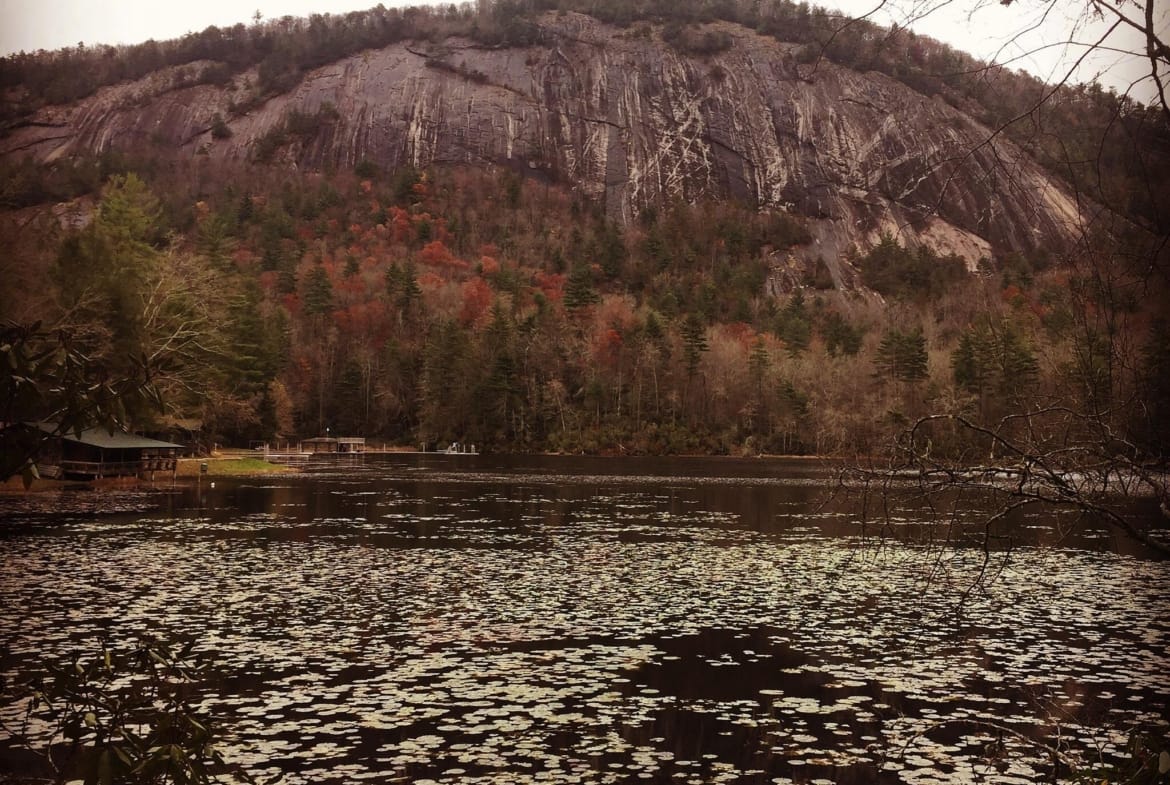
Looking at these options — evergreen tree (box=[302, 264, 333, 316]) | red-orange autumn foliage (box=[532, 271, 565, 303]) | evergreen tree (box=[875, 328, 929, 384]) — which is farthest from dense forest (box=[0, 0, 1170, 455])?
red-orange autumn foliage (box=[532, 271, 565, 303])

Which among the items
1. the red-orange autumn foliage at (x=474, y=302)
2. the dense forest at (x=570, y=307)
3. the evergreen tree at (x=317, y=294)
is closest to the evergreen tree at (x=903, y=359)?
the dense forest at (x=570, y=307)

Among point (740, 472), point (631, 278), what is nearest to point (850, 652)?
point (740, 472)

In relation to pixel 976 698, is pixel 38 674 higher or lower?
higher

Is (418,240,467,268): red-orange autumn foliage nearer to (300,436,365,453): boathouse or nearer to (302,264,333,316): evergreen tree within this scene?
(302,264,333,316): evergreen tree

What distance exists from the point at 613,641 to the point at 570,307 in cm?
9281

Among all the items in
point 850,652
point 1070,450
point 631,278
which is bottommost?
point 850,652

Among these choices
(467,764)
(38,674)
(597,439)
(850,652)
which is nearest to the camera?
(38,674)

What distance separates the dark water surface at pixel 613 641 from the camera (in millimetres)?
9492

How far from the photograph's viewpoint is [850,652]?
1392 cm

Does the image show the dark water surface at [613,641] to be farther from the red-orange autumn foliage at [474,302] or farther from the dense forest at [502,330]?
the red-orange autumn foliage at [474,302]

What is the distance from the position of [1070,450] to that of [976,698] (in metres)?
7.97

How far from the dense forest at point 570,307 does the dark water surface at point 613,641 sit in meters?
2.51

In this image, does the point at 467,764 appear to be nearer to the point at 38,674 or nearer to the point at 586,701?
the point at 586,701

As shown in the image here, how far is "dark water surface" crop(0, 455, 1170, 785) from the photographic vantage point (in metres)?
9.49
